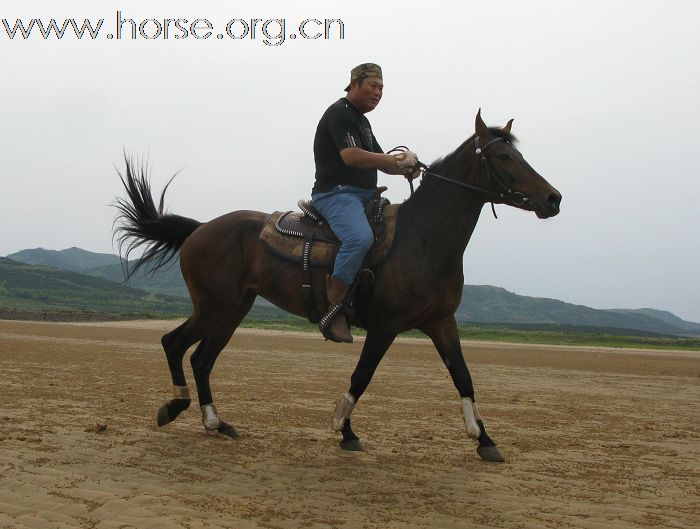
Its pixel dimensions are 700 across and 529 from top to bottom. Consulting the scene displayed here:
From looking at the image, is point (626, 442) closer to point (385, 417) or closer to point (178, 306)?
point (385, 417)

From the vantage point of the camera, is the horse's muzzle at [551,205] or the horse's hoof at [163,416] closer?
the horse's muzzle at [551,205]

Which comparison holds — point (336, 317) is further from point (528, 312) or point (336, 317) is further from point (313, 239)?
point (528, 312)

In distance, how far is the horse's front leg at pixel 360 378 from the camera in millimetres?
6062

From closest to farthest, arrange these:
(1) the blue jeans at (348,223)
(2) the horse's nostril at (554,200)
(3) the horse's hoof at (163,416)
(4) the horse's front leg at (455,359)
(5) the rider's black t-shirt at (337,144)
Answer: (2) the horse's nostril at (554,200) → (1) the blue jeans at (348,223) → (4) the horse's front leg at (455,359) → (5) the rider's black t-shirt at (337,144) → (3) the horse's hoof at (163,416)

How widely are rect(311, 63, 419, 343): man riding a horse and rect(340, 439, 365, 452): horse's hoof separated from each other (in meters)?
0.93

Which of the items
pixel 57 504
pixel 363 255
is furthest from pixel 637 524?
pixel 57 504

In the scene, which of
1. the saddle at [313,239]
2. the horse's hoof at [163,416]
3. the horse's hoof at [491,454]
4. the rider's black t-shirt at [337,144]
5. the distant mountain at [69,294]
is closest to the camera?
the horse's hoof at [491,454]

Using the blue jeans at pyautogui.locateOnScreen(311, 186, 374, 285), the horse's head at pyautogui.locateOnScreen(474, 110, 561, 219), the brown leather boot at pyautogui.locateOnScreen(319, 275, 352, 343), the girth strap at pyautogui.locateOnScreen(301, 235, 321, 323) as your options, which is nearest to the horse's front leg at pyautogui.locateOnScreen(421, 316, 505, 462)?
the brown leather boot at pyautogui.locateOnScreen(319, 275, 352, 343)

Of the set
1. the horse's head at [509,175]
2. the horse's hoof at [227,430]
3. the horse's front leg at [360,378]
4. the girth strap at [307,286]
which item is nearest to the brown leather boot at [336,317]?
the horse's front leg at [360,378]

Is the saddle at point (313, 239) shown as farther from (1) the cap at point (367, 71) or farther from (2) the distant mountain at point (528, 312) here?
(2) the distant mountain at point (528, 312)

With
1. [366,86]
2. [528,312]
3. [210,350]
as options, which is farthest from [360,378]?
[528,312]

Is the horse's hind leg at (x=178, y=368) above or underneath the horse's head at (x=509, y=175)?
underneath

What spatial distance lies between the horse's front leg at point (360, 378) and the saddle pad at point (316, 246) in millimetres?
683

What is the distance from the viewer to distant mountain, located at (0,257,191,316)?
8550 cm
